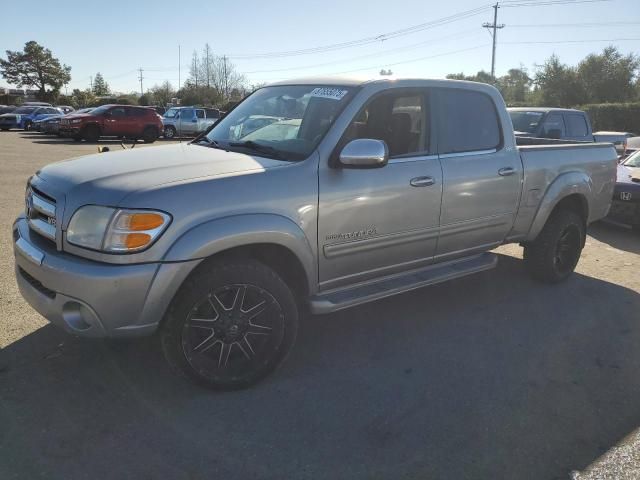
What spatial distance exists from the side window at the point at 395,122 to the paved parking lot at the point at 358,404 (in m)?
1.45

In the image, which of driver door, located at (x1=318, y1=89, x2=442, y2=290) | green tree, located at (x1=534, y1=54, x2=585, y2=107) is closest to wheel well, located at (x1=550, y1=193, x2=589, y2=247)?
driver door, located at (x1=318, y1=89, x2=442, y2=290)

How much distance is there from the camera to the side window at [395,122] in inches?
148

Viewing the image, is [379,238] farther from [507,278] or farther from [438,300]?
[507,278]

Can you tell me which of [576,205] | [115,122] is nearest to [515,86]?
[115,122]

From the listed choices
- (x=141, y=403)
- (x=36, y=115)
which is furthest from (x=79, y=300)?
(x=36, y=115)

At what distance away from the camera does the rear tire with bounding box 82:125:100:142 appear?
22516 millimetres

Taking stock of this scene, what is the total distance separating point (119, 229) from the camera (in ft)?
8.98

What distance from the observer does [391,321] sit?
4.37 metres

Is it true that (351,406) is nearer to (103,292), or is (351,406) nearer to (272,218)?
(272,218)

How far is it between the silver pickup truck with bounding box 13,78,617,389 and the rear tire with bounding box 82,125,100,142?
20.4 m

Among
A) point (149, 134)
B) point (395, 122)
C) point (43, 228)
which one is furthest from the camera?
point (149, 134)

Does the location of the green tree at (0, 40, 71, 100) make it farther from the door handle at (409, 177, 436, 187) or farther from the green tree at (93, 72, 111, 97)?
the door handle at (409, 177, 436, 187)

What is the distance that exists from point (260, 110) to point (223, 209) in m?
1.49

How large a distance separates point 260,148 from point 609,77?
51792 millimetres
